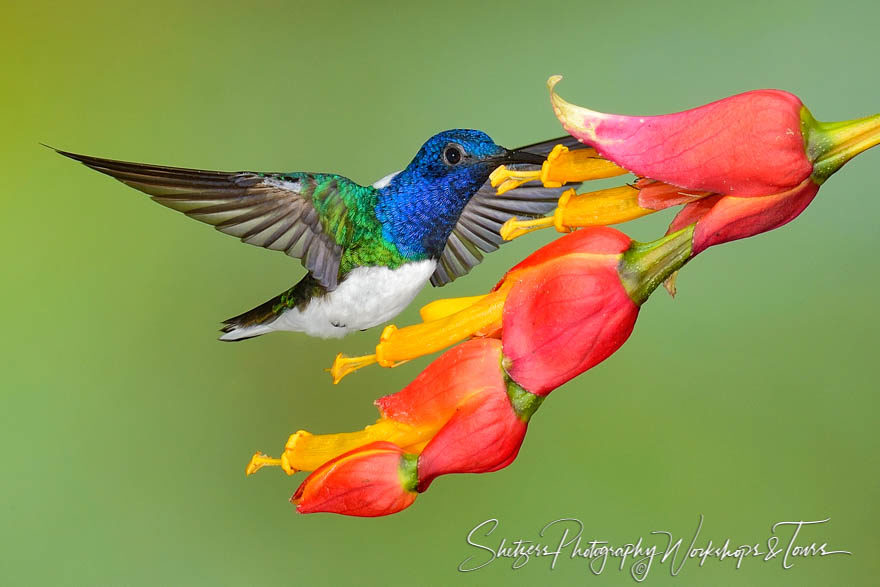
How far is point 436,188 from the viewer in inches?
24.0

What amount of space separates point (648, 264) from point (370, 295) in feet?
1.22

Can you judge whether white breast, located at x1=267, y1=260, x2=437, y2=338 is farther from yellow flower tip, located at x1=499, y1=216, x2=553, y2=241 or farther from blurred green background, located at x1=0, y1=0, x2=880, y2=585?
blurred green background, located at x1=0, y1=0, x2=880, y2=585

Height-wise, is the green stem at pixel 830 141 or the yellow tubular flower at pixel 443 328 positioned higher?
the green stem at pixel 830 141

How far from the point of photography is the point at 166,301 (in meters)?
1.19

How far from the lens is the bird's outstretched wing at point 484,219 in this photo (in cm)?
68

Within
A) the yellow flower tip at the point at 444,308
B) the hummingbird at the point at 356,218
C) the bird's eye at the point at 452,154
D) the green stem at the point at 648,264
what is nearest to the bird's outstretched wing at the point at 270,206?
the hummingbird at the point at 356,218

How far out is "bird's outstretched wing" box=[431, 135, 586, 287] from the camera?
0.68m

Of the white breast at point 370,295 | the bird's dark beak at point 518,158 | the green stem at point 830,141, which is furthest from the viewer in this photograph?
the white breast at point 370,295

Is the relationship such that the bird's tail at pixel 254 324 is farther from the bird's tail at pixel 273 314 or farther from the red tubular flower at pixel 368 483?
the red tubular flower at pixel 368 483

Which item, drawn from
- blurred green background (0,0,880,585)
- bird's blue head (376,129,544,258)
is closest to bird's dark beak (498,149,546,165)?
bird's blue head (376,129,544,258)

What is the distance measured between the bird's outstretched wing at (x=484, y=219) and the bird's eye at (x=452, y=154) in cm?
10

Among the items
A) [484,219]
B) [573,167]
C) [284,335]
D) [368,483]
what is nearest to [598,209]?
[573,167]

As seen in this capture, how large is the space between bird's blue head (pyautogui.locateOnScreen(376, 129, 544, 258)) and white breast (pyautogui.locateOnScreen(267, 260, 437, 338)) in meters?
0.02

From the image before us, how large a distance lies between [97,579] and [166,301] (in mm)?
386
